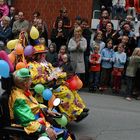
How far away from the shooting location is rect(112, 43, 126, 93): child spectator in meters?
11.1

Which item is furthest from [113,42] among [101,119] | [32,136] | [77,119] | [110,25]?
[32,136]

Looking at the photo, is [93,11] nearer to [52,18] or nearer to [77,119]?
[52,18]

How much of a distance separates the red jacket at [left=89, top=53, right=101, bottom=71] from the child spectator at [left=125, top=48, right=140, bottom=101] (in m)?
0.76

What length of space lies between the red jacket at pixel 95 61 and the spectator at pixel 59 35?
110 centimetres

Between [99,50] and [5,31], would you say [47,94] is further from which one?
[5,31]

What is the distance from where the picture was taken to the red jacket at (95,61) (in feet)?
37.0

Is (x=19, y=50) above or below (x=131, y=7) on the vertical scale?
below

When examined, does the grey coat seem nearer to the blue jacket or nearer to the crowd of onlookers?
the crowd of onlookers

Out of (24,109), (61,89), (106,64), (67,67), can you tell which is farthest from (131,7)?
(24,109)

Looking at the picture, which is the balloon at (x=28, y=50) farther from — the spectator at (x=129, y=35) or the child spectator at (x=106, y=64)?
the spectator at (x=129, y=35)

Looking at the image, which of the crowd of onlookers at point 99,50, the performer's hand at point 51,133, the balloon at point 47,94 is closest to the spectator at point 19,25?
the crowd of onlookers at point 99,50

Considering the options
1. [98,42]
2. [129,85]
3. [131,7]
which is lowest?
[129,85]

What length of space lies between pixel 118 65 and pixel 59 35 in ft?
6.11

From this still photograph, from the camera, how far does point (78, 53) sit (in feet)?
36.9
